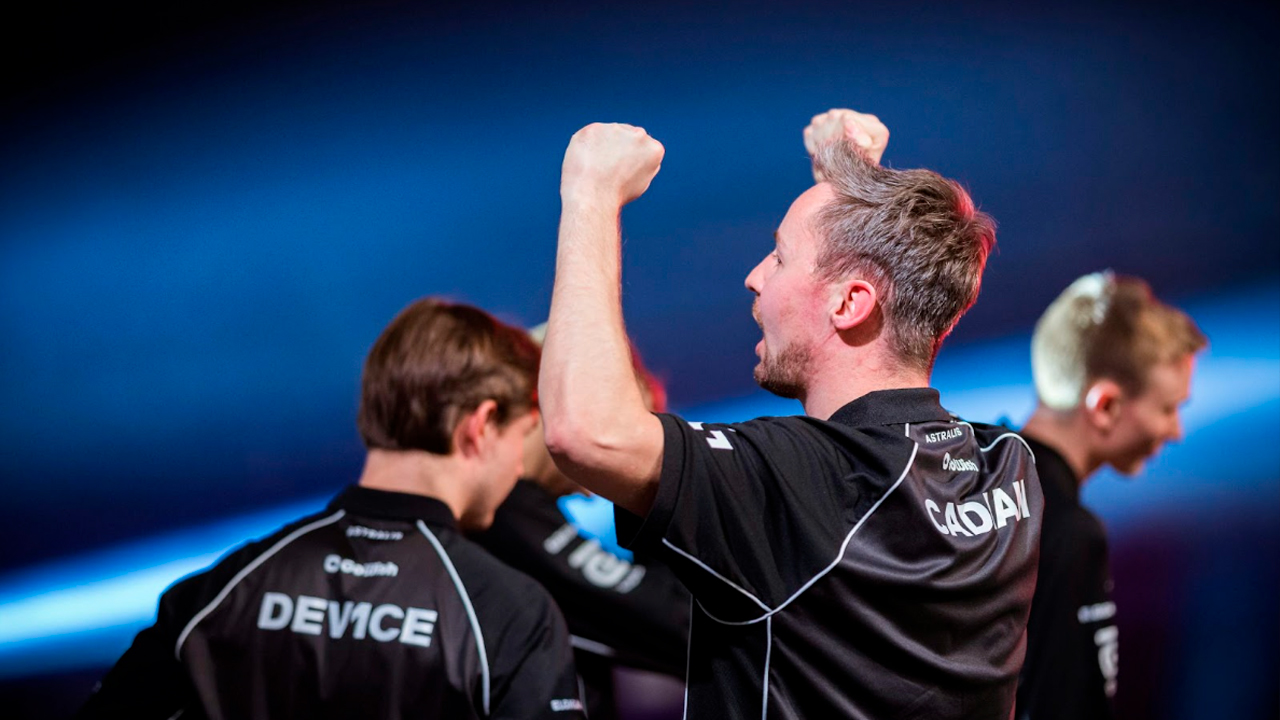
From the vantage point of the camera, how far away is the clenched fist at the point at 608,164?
120 cm

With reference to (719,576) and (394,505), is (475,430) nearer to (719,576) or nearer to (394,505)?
(394,505)

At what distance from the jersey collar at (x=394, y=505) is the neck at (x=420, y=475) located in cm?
3

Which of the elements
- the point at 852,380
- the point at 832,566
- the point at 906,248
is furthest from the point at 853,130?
the point at 832,566

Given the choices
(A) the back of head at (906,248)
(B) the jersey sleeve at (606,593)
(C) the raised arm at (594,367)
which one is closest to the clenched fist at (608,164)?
(C) the raised arm at (594,367)

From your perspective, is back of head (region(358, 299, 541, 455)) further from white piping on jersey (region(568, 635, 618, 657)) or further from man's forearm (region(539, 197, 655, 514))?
man's forearm (region(539, 197, 655, 514))

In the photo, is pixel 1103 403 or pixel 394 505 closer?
pixel 394 505

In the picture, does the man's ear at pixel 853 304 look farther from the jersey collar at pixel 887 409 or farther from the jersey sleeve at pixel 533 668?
the jersey sleeve at pixel 533 668

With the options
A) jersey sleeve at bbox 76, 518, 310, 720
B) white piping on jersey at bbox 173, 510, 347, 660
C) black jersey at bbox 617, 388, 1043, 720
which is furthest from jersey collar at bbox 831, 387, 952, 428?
jersey sleeve at bbox 76, 518, 310, 720

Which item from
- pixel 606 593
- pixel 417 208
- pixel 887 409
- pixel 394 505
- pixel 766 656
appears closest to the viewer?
pixel 766 656

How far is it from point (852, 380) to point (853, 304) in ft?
0.30

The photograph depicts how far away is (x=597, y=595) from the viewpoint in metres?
2.16

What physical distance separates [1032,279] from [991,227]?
2.02 meters

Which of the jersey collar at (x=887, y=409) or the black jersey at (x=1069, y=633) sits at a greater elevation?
the jersey collar at (x=887, y=409)

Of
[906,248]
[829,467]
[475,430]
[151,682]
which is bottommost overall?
[151,682]
